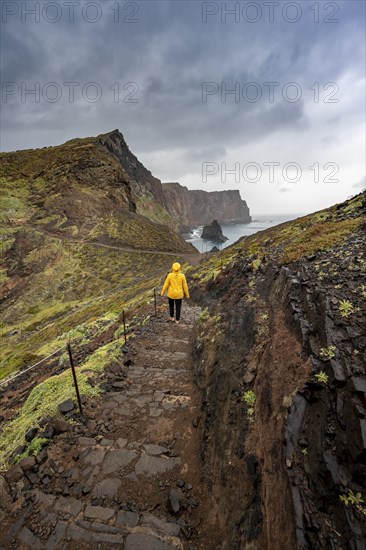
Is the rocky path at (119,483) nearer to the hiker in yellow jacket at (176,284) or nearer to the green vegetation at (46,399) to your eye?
the green vegetation at (46,399)

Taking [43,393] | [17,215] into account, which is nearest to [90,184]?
[17,215]

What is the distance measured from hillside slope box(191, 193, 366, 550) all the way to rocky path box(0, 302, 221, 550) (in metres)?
0.48

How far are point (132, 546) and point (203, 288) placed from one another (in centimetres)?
1383

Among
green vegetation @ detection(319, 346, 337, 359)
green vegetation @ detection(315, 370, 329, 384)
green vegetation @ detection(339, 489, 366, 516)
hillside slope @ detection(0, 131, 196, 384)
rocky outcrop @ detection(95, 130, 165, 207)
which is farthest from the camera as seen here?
rocky outcrop @ detection(95, 130, 165, 207)

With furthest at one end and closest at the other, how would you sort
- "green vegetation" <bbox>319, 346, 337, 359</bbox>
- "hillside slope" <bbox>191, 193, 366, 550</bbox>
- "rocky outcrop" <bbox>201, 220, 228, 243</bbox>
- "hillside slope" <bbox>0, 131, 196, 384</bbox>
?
"rocky outcrop" <bbox>201, 220, 228, 243</bbox> < "hillside slope" <bbox>0, 131, 196, 384</bbox> < "green vegetation" <bbox>319, 346, 337, 359</bbox> < "hillside slope" <bbox>191, 193, 366, 550</bbox>

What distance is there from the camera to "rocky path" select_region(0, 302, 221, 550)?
3979 mm

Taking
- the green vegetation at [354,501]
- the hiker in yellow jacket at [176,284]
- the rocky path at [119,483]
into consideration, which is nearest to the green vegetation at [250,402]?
the rocky path at [119,483]

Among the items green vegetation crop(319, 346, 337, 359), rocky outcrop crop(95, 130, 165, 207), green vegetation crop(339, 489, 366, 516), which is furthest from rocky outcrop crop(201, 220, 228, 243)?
green vegetation crop(339, 489, 366, 516)

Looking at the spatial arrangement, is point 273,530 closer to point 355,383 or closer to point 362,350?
point 355,383

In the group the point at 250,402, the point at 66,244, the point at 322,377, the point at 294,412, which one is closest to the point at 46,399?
the point at 250,402

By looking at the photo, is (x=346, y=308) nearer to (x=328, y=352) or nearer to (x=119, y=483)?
(x=328, y=352)

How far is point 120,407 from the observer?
266 inches

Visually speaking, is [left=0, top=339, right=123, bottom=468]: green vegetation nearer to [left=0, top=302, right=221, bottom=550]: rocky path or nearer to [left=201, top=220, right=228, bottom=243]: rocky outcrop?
[left=0, top=302, right=221, bottom=550]: rocky path

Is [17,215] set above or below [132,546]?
above
